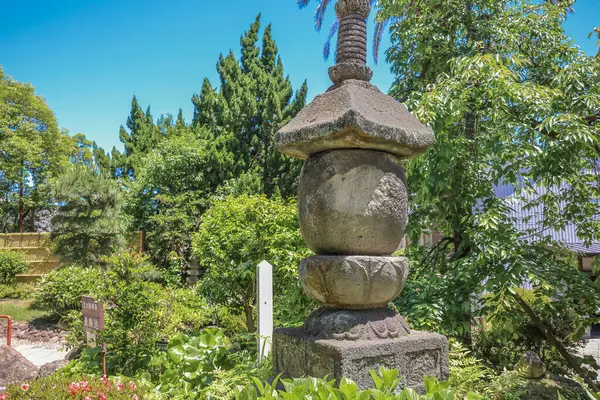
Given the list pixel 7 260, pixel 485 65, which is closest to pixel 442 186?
pixel 485 65

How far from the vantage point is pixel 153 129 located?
20.7 meters

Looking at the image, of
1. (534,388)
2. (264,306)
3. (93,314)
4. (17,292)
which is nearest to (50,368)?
(93,314)

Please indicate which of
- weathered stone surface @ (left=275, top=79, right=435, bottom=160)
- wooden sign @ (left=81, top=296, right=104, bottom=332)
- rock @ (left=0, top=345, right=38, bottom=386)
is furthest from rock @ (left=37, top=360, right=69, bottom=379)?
weathered stone surface @ (left=275, top=79, right=435, bottom=160)

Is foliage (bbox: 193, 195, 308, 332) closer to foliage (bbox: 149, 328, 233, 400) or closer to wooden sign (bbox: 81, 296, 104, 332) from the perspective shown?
foliage (bbox: 149, 328, 233, 400)

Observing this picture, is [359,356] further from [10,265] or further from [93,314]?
[10,265]

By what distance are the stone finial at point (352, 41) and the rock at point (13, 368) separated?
5.41 m

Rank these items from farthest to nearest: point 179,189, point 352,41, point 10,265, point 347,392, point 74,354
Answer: point 10,265, point 179,189, point 74,354, point 352,41, point 347,392

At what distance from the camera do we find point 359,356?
2789 millimetres

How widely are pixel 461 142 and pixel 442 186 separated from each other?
582 mm

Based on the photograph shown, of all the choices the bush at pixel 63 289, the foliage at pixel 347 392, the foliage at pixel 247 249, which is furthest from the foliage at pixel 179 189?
the foliage at pixel 347 392

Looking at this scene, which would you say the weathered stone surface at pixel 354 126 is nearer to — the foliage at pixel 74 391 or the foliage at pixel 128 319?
the foliage at pixel 74 391

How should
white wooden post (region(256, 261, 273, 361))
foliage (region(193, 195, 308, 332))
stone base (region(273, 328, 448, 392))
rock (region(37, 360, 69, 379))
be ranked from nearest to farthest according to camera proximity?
stone base (region(273, 328, 448, 392)) → white wooden post (region(256, 261, 273, 361)) → rock (region(37, 360, 69, 379)) → foliage (region(193, 195, 308, 332))

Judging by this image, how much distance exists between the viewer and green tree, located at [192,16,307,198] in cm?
1345

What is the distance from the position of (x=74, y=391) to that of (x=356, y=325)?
234cm
